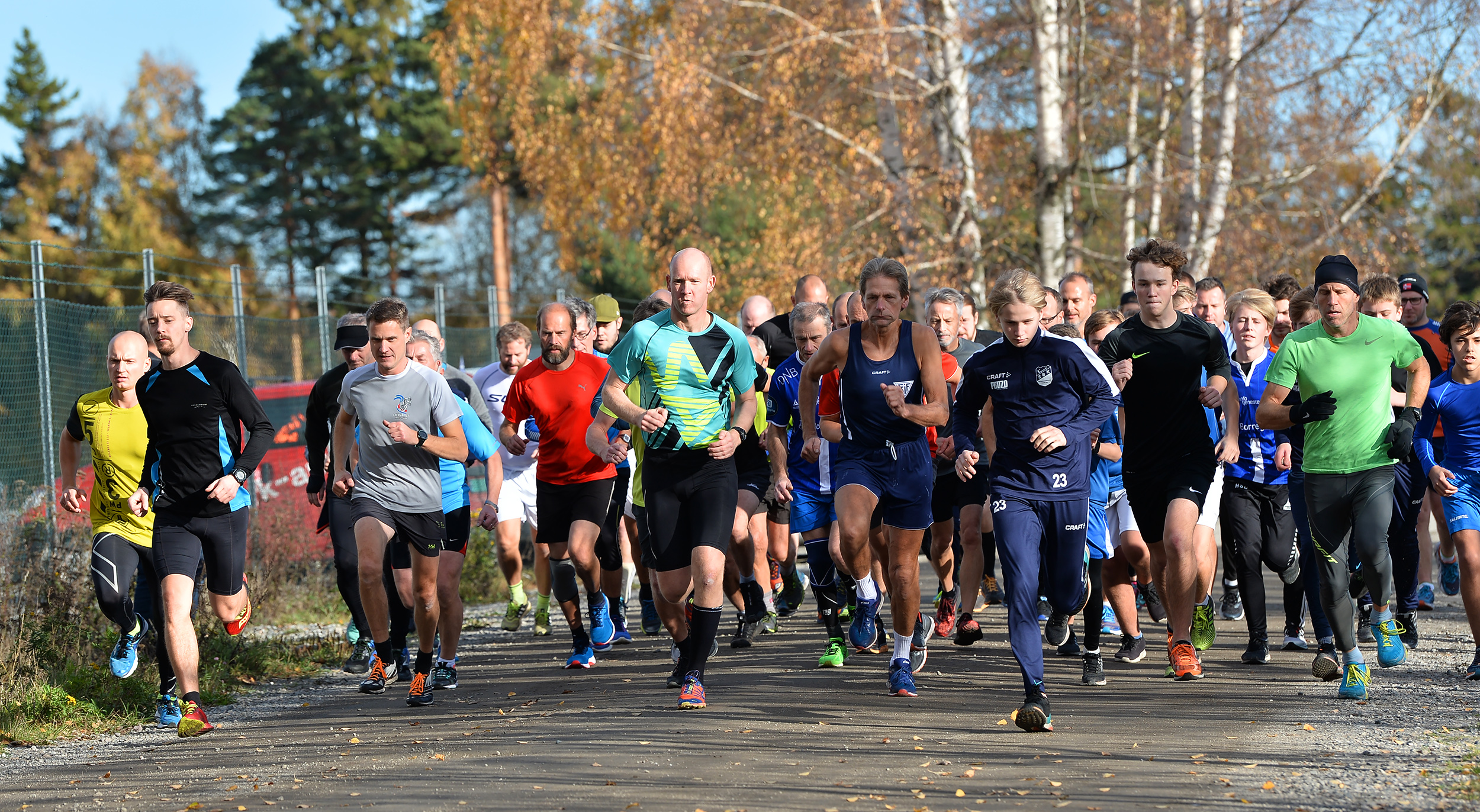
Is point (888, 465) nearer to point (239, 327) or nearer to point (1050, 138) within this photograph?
point (239, 327)

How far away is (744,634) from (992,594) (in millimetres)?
2679

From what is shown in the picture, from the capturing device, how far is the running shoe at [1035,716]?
6.54 m

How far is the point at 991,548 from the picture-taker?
11.1 metres

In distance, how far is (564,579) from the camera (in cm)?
952

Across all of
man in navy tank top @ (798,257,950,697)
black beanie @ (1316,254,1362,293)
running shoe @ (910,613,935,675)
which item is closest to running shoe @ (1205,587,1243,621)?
running shoe @ (910,613,935,675)

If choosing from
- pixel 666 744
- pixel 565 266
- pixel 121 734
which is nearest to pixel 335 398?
pixel 121 734

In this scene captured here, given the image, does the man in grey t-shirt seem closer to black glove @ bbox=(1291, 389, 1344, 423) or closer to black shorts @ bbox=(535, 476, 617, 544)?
black shorts @ bbox=(535, 476, 617, 544)

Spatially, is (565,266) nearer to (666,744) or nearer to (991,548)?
(991,548)

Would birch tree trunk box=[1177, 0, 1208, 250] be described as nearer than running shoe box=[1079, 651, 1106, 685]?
No

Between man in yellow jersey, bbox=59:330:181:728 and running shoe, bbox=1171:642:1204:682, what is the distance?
17.1 feet

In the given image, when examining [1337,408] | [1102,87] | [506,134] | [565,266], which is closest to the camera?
[1337,408]

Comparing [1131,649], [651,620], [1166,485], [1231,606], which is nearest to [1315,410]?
[1166,485]

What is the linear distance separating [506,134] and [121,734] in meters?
34.5

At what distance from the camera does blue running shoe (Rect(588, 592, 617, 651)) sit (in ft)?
31.9
